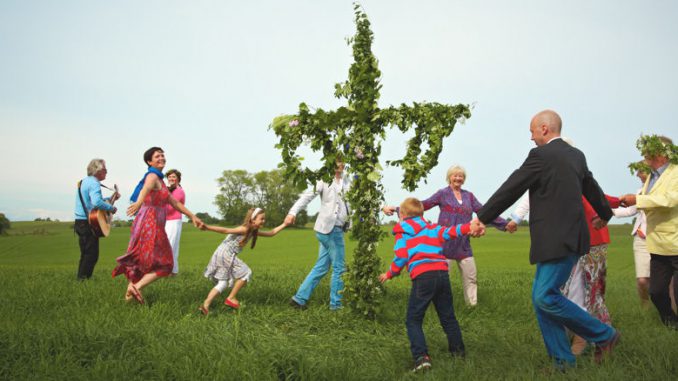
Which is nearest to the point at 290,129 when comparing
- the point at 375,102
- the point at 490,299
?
the point at 375,102

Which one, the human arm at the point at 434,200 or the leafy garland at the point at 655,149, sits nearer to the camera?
the leafy garland at the point at 655,149

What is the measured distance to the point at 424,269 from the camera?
510cm

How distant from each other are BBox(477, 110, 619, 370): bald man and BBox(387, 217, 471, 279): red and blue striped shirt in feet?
1.45

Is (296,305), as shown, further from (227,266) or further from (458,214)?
(458,214)

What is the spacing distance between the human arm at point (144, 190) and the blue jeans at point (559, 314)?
5.63 m

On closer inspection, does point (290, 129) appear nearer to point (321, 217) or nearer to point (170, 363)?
point (321, 217)

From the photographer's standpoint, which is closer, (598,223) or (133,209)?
(598,223)

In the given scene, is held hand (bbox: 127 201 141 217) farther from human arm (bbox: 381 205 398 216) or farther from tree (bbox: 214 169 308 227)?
tree (bbox: 214 169 308 227)

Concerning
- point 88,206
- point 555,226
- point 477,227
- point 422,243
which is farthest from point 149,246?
point 555,226

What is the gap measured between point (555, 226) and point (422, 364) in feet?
6.04

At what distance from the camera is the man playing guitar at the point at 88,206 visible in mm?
9812

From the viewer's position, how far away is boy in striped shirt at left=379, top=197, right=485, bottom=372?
16.4ft

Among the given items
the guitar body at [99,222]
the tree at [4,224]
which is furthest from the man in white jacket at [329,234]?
the tree at [4,224]

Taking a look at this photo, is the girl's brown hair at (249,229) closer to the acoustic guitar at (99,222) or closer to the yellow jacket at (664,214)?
the acoustic guitar at (99,222)
